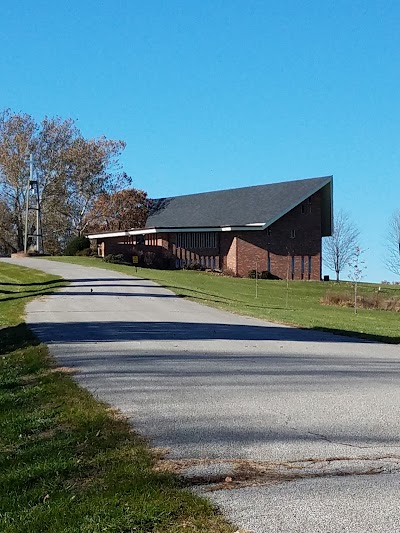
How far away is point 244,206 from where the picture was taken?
5369 centimetres

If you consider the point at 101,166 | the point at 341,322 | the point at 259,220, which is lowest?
the point at 341,322

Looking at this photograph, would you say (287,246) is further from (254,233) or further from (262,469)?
(262,469)

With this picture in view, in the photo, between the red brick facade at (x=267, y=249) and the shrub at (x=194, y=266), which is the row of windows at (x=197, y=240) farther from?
the shrub at (x=194, y=266)

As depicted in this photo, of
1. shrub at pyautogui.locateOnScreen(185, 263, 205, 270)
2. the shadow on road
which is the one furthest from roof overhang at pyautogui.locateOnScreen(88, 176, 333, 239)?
the shadow on road

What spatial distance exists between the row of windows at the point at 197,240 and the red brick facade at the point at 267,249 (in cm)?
8

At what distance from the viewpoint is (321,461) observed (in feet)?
18.1

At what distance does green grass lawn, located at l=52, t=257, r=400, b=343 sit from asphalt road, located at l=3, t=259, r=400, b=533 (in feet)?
13.3

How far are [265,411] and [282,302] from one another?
1024 inches

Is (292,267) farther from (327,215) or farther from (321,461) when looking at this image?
(321,461)

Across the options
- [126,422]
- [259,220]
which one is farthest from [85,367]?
[259,220]

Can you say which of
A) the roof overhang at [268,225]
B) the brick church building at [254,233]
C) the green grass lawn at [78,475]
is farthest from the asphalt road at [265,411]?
the brick church building at [254,233]

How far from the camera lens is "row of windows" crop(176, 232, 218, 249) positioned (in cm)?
5262

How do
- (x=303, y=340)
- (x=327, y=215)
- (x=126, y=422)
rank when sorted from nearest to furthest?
(x=126, y=422)
(x=303, y=340)
(x=327, y=215)

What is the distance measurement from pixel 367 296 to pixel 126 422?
30228 millimetres
